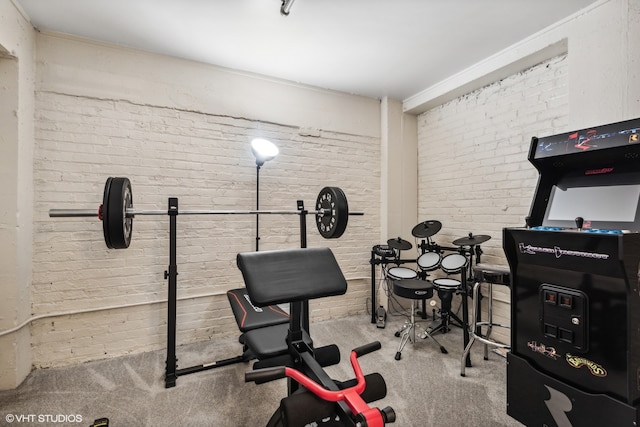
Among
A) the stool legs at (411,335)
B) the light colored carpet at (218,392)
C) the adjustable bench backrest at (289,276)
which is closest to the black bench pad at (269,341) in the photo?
the adjustable bench backrest at (289,276)

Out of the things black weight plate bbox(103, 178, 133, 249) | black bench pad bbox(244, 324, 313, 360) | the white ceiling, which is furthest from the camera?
the white ceiling

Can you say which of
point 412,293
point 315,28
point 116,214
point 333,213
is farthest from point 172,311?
point 315,28

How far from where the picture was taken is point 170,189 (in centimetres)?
304

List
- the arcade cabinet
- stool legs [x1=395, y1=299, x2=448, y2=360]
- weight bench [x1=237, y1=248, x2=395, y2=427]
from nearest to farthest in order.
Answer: weight bench [x1=237, y1=248, x2=395, y2=427] < the arcade cabinet < stool legs [x1=395, y1=299, x2=448, y2=360]

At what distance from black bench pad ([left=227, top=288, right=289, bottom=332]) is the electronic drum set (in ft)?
3.92

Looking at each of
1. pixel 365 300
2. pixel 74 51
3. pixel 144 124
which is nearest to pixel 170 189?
pixel 144 124

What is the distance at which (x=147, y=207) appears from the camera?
295 cm

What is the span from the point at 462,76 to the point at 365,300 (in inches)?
116

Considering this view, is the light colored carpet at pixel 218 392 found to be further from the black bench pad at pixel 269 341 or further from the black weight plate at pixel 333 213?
the black weight plate at pixel 333 213

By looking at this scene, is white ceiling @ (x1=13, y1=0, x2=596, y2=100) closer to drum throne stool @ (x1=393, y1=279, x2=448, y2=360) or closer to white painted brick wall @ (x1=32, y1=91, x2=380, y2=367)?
white painted brick wall @ (x1=32, y1=91, x2=380, y2=367)

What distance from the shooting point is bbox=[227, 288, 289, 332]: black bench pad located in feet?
7.55

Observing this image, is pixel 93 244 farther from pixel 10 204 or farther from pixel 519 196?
pixel 519 196

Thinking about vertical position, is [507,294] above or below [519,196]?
below

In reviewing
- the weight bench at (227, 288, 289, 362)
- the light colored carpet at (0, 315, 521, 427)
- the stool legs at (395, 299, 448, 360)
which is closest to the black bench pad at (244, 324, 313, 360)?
→ the weight bench at (227, 288, 289, 362)
